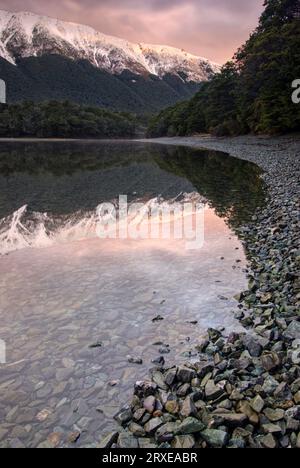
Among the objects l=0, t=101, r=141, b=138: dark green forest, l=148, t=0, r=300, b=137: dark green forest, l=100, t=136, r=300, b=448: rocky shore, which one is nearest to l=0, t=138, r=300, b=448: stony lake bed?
l=100, t=136, r=300, b=448: rocky shore

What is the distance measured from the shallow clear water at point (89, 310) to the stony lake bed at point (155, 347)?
3 cm

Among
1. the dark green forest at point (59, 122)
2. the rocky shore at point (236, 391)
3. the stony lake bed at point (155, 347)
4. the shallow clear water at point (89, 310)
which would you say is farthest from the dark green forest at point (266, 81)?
the dark green forest at point (59, 122)

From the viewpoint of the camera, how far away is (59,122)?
134m

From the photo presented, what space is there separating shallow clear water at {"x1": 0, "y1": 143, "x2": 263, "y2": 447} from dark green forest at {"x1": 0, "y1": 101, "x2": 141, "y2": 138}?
125502 millimetres

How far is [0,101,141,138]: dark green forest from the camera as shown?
130 meters

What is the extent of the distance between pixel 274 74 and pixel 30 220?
39328 mm

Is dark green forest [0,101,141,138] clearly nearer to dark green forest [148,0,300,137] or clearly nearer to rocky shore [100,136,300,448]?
dark green forest [148,0,300,137]

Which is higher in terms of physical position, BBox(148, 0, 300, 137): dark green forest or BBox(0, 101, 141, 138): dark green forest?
BBox(0, 101, 141, 138): dark green forest

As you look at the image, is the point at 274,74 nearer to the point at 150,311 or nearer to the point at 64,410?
the point at 150,311

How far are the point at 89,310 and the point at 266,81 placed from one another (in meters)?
46.2

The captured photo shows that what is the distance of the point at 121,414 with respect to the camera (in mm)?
4906

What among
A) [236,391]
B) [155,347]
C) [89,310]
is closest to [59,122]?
[89,310]

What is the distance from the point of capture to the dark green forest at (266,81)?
41719 mm

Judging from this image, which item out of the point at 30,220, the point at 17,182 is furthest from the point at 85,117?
the point at 30,220
